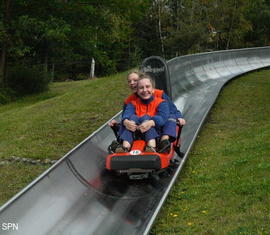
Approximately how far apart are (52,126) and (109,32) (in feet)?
40.6

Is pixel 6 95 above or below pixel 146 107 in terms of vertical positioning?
below

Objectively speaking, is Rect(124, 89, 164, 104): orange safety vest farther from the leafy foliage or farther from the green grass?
the leafy foliage

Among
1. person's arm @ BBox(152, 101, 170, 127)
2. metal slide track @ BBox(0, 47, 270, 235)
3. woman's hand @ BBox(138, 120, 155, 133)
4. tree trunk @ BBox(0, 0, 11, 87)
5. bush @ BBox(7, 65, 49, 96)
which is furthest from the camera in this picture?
bush @ BBox(7, 65, 49, 96)

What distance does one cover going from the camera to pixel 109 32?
21.6 meters

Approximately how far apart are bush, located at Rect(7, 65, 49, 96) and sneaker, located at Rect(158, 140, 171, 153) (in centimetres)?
1364

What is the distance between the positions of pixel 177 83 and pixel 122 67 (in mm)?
26279

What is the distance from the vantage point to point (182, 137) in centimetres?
852

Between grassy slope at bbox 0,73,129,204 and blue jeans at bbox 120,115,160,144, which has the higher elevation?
blue jeans at bbox 120,115,160,144

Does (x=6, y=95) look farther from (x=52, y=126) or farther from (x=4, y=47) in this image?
(x=52, y=126)

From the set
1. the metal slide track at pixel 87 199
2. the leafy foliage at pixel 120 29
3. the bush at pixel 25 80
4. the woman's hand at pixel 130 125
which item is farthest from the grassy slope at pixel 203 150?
the bush at pixel 25 80

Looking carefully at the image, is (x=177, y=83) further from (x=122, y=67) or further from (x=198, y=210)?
(x=122, y=67)

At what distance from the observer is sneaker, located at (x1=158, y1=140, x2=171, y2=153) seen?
6.25 metres

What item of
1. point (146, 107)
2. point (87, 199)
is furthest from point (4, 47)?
point (87, 199)

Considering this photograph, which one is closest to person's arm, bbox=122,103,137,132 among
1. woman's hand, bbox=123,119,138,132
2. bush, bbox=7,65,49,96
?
woman's hand, bbox=123,119,138,132
